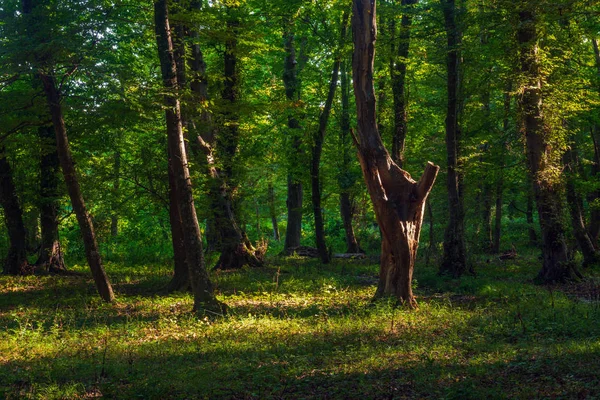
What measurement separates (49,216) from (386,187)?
479 inches

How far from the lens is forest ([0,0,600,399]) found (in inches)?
303

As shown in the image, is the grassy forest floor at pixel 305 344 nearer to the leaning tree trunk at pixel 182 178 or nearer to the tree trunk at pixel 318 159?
the leaning tree trunk at pixel 182 178

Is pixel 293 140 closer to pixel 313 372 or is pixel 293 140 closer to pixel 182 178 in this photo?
pixel 182 178

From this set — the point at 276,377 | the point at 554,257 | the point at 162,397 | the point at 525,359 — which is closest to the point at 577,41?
the point at 554,257

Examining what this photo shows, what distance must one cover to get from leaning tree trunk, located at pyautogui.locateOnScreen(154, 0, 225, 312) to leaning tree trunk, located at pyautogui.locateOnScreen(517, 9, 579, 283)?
9.93 metres

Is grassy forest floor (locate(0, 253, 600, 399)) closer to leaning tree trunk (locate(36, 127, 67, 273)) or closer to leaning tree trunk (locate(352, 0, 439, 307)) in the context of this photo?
leaning tree trunk (locate(352, 0, 439, 307))

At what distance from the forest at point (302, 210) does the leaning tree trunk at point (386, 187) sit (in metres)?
0.05

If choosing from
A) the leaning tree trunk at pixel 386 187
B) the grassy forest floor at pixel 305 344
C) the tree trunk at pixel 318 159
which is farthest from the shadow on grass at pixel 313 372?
the tree trunk at pixel 318 159

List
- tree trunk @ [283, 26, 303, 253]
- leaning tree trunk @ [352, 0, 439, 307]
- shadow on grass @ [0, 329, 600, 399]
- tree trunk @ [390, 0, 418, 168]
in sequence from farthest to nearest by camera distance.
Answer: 1. tree trunk @ [283, 26, 303, 253]
2. tree trunk @ [390, 0, 418, 168]
3. leaning tree trunk @ [352, 0, 439, 307]
4. shadow on grass @ [0, 329, 600, 399]

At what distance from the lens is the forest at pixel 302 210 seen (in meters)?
7.70

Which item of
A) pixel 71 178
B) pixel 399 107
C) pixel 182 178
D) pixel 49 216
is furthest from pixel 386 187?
pixel 49 216

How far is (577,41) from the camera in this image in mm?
17469

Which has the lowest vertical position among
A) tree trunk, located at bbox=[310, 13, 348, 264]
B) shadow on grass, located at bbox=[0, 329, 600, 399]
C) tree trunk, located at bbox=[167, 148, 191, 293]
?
shadow on grass, located at bbox=[0, 329, 600, 399]

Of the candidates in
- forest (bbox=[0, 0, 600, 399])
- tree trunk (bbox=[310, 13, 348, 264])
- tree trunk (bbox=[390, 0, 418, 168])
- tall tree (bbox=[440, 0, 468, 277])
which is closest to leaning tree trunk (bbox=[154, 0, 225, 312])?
forest (bbox=[0, 0, 600, 399])
